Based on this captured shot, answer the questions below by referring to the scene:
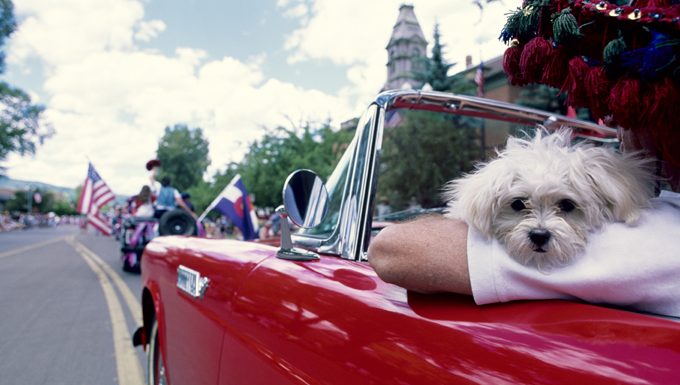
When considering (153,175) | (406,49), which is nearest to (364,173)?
(153,175)

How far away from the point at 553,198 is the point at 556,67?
12.2 inches

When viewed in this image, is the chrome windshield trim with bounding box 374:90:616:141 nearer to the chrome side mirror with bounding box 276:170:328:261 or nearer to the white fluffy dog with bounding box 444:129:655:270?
the chrome side mirror with bounding box 276:170:328:261

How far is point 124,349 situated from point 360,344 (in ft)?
14.5

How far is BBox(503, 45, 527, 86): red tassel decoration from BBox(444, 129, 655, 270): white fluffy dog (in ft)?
0.75

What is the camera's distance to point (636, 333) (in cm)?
82

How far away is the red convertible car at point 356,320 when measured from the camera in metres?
0.83

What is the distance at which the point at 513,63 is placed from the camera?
4.24 feet

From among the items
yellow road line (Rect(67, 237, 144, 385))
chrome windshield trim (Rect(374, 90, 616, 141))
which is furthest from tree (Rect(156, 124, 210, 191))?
chrome windshield trim (Rect(374, 90, 616, 141))

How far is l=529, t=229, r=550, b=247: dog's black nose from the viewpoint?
1.03 meters

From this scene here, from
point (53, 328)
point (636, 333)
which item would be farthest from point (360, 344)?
point (53, 328)

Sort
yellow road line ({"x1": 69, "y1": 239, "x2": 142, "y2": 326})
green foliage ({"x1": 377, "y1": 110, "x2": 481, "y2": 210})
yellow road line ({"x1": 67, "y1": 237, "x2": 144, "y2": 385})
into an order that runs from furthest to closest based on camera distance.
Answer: green foliage ({"x1": 377, "y1": 110, "x2": 481, "y2": 210}) → yellow road line ({"x1": 69, "y1": 239, "x2": 142, "y2": 326}) → yellow road line ({"x1": 67, "y1": 237, "x2": 144, "y2": 385})

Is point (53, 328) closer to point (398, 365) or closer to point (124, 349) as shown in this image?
point (124, 349)

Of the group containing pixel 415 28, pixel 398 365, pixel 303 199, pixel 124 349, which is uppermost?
pixel 415 28

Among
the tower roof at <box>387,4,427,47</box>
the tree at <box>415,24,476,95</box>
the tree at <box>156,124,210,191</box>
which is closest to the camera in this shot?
the tree at <box>415,24,476,95</box>
